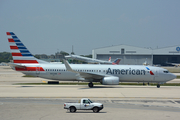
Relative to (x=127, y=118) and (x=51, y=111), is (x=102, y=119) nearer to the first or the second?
(x=127, y=118)

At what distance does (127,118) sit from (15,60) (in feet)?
85.8

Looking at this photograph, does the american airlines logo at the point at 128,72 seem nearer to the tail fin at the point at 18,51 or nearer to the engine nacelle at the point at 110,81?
the engine nacelle at the point at 110,81

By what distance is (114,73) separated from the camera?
34.6m

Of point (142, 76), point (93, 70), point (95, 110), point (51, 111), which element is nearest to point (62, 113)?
point (51, 111)

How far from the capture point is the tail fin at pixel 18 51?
35.1 m

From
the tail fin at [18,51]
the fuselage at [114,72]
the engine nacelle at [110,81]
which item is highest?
the tail fin at [18,51]

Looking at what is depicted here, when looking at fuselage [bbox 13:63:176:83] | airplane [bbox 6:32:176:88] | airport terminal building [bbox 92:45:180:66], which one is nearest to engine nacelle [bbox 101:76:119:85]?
airplane [bbox 6:32:176:88]

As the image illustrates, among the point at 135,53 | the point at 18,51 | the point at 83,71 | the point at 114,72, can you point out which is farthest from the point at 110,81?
the point at 135,53

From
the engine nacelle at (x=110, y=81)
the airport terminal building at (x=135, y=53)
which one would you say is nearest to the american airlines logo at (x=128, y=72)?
the engine nacelle at (x=110, y=81)


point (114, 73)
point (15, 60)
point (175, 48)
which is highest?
point (175, 48)

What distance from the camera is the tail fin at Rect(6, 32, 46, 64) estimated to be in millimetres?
35125

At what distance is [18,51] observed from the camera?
116 feet

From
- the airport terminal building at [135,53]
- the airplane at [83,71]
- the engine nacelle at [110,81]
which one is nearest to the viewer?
the engine nacelle at [110,81]

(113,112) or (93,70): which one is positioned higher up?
(93,70)
